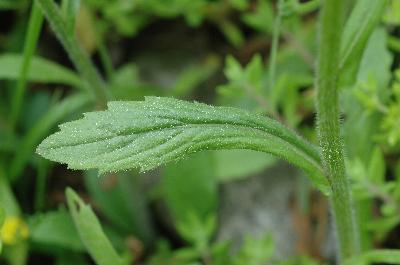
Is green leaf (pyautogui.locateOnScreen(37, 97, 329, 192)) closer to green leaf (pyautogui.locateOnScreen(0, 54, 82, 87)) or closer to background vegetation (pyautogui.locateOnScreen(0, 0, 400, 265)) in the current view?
background vegetation (pyautogui.locateOnScreen(0, 0, 400, 265))

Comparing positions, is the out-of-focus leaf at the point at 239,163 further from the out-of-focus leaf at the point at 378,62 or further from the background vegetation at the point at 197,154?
the out-of-focus leaf at the point at 378,62

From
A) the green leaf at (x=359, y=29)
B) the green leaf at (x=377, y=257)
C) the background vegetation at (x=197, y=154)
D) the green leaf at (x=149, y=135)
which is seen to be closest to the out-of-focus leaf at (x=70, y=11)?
the background vegetation at (x=197, y=154)

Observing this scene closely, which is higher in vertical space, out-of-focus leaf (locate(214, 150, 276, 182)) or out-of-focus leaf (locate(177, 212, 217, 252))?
out-of-focus leaf (locate(214, 150, 276, 182))

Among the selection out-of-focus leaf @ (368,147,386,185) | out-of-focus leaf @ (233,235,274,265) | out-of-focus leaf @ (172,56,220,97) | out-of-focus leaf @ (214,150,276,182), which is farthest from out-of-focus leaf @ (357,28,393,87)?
out-of-focus leaf @ (172,56,220,97)

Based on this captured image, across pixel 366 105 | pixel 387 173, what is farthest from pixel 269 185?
pixel 366 105

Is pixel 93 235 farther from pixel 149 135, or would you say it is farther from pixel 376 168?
pixel 376 168

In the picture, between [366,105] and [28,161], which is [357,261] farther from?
[28,161]
